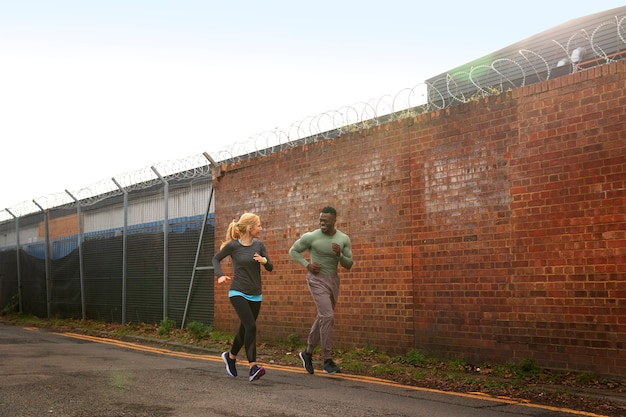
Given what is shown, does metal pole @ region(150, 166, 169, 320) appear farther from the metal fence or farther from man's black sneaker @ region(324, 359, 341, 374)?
man's black sneaker @ region(324, 359, 341, 374)

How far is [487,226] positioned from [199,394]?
13.7 ft

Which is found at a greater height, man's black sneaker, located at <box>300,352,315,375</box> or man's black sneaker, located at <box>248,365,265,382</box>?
man's black sneaker, located at <box>248,365,265,382</box>

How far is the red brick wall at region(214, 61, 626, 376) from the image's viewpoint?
7605 millimetres

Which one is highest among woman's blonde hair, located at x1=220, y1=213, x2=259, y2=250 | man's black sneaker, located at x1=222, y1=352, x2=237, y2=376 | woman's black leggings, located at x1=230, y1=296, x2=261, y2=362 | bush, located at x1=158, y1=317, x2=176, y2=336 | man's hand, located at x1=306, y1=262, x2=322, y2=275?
woman's blonde hair, located at x1=220, y1=213, x2=259, y2=250

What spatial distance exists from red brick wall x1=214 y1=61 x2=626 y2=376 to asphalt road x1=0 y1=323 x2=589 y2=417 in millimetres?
1618

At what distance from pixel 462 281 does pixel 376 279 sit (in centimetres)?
159

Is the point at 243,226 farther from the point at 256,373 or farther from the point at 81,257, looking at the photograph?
the point at 81,257

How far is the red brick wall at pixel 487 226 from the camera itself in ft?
→ 25.0

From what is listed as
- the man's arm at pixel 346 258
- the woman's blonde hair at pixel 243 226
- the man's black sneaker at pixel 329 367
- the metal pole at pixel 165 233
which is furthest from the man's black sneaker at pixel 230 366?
the metal pole at pixel 165 233

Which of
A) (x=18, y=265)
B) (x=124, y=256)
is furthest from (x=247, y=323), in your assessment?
(x=18, y=265)

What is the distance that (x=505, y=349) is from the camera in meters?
8.41

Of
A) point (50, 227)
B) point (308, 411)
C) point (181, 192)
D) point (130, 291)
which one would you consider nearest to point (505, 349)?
point (308, 411)

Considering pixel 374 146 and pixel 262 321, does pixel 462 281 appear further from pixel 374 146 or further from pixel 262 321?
pixel 262 321

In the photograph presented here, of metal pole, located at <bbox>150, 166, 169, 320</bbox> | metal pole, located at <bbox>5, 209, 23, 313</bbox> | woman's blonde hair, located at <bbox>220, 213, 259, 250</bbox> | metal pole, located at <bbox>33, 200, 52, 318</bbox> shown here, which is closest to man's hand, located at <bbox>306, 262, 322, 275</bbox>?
woman's blonde hair, located at <bbox>220, 213, 259, 250</bbox>
